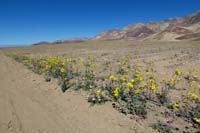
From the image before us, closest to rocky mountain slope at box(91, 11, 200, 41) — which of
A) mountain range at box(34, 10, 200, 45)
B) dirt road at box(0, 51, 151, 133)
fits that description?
mountain range at box(34, 10, 200, 45)

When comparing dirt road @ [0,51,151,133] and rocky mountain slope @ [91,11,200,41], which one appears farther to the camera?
rocky mountain slope @ [91,11,200,41]

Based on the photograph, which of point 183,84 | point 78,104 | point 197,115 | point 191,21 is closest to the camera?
point 197,115

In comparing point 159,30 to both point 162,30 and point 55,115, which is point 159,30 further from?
point 55,115

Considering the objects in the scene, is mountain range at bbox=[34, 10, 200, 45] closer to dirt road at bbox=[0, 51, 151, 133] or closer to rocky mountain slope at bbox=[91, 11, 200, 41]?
rocky mountain slope at bbox=[91, 11, 200, 41]

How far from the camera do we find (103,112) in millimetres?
5203

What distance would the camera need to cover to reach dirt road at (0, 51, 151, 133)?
4.38 m

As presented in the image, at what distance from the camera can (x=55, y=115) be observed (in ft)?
16.4

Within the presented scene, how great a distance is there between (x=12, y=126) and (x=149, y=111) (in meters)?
3.66

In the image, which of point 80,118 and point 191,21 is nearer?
point 80,118

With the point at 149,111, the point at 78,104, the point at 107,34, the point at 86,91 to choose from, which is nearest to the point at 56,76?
the point at 86,91

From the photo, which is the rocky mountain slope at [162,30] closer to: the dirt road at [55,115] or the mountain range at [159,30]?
the mountain range at [159,30]

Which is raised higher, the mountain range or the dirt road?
the mountain range

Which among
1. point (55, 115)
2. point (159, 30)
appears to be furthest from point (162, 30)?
point (55, 115)

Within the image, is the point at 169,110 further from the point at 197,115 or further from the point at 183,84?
the point at 183,84
